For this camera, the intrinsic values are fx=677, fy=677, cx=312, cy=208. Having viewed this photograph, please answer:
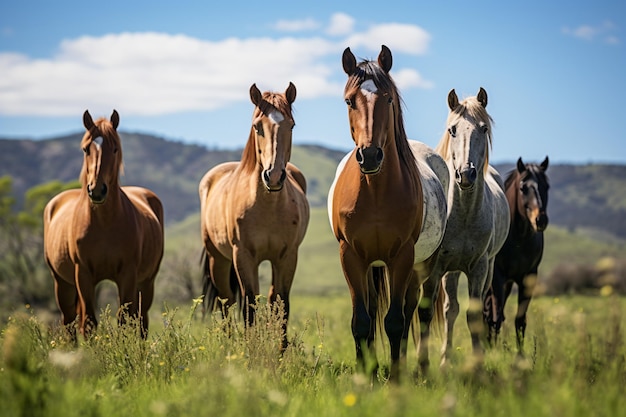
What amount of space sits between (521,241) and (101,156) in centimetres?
624

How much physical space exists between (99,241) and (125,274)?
0.49 m

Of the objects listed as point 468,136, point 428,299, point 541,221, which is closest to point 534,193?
point 541,221

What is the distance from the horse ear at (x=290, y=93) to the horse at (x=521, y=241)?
3.93m

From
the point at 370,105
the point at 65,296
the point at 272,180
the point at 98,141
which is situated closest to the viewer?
the point at 370,105

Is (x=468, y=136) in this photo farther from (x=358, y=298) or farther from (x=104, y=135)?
(x=104, y=135)

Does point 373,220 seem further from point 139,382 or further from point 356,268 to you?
point 139,382

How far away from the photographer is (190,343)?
6133 millimetres

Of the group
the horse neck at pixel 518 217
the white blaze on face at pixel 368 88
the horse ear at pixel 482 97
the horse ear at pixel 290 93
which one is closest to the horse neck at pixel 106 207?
the horse ear at pixel 290 93

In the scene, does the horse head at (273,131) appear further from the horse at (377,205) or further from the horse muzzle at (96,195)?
the horse muzzle at (96,195)

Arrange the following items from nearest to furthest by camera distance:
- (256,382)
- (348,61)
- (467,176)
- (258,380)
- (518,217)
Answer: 1. (256,382)
2. (258,380)
3. (348,61)
4. (467,176)
5. (518,217)

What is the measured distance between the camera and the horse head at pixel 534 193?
9.63 m

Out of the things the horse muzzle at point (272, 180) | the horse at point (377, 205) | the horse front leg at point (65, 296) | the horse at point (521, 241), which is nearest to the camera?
the horse at point (377, 205)

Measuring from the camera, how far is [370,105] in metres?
6.01

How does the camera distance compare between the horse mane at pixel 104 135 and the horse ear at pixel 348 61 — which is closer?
the horse ear at pixel 348 61
